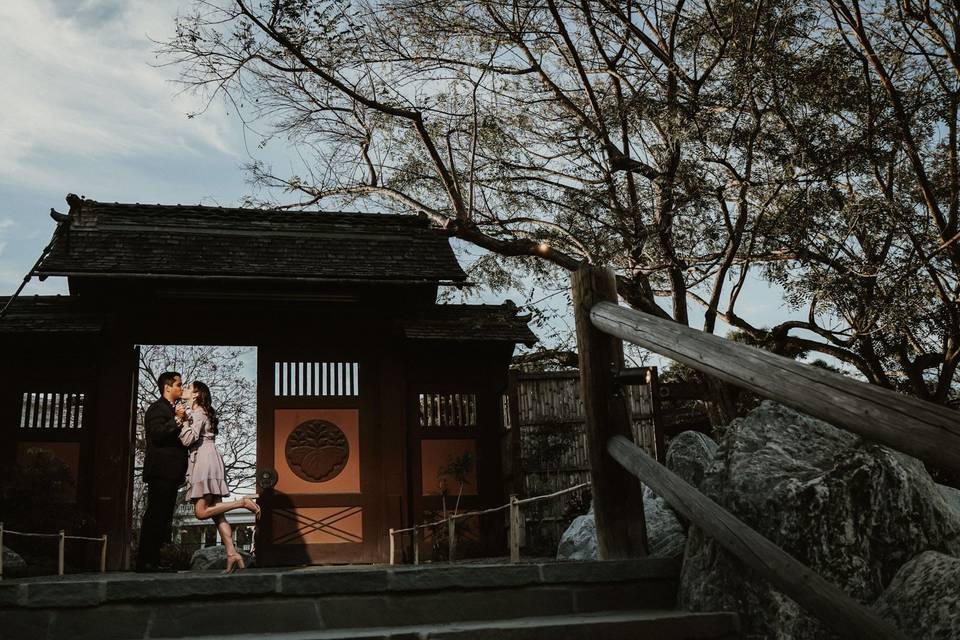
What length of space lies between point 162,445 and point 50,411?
212 inches

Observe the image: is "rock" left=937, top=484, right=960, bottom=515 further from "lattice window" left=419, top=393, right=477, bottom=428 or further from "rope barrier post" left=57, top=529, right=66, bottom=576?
"lattice window" left=419, top=393, right=477, bottom=428

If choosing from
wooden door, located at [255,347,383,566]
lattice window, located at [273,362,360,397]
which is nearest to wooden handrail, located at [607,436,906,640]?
wooden door, located at [255,347,383,566]

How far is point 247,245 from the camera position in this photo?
12.0 m

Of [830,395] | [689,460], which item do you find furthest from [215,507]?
[830,395]

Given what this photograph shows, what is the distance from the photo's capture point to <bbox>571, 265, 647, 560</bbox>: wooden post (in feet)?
13.8

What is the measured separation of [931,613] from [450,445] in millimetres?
9321

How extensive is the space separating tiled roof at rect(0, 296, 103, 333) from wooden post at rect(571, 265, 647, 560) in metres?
8.03

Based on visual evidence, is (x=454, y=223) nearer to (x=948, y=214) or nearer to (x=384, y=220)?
(x=384, y=220)

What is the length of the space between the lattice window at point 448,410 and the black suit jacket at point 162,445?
5537mm

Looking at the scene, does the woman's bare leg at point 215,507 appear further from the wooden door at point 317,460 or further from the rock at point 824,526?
the wooden door at point 317,460

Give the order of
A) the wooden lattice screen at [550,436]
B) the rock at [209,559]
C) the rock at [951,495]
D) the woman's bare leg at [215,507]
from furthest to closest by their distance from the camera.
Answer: the rock at [209,559] < the wooden lattice screen at [550,436] < the woman's bare leg at [215,507] < the rock at [951,495]

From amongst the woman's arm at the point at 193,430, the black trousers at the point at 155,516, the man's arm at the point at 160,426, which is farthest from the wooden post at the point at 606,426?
the black trousers at the point at 155,516

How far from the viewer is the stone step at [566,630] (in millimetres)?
2971

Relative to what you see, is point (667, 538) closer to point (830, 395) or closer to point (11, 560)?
point (830, 395)
